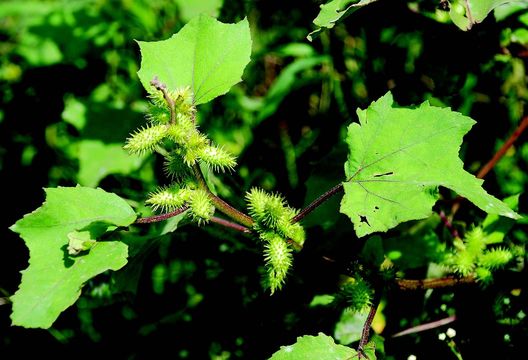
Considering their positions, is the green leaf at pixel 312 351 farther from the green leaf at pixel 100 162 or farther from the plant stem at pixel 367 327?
the green leaf at pixel 100 162

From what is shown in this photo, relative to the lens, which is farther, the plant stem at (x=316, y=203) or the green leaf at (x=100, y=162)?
the green leaf at (x=100, y=162)

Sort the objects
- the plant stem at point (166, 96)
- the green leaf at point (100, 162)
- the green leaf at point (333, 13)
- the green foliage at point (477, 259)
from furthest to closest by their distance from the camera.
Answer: the green leaf at point (100, 162) → the green foliage at point (477, 259) → the green leaf at point (333, 13) → the plant stem at point (166, 96)

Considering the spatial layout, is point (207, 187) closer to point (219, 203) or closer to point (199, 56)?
point (219, 203)

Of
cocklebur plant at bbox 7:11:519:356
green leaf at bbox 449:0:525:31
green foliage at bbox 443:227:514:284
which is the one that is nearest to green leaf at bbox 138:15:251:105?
cocklebur plant at bbox 7:11:519:356

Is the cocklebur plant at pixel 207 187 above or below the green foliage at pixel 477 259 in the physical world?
above

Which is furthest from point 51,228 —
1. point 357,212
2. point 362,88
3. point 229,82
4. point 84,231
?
point 362,88

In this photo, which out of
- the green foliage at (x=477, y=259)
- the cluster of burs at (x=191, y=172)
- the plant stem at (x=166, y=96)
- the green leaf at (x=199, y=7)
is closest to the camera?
the plant stem at (x=166, y=96)

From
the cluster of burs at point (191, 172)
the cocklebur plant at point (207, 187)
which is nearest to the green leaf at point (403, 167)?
the cocklebur plant at point (207, 187)

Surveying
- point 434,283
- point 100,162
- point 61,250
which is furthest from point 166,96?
point 100,162
